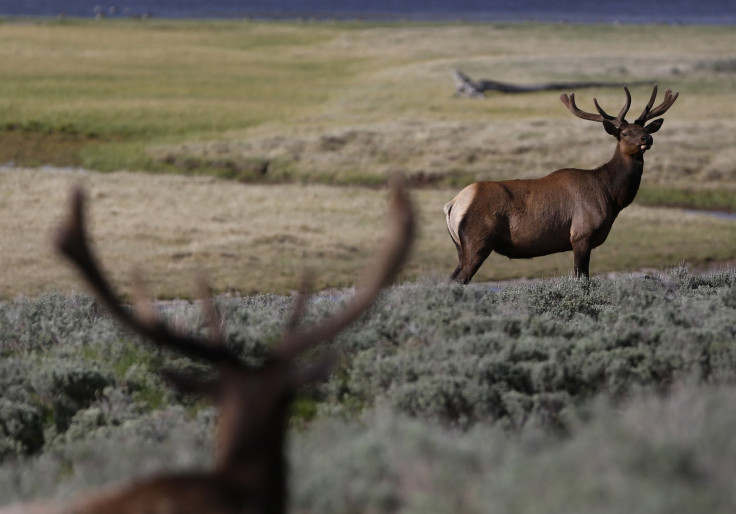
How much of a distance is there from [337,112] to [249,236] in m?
17.0

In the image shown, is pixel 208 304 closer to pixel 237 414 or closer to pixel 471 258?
pixel 237 414

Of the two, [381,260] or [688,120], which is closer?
[381,260]

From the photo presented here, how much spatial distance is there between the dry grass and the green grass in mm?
2979

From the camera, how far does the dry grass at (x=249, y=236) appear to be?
1870cm

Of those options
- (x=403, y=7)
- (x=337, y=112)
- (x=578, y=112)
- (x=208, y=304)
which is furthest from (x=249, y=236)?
(x=403, y=7)

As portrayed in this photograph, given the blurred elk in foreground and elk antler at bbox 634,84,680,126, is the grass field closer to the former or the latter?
elk antler at bbox 634,84,680,126

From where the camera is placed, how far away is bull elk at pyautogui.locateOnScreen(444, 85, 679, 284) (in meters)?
11.5

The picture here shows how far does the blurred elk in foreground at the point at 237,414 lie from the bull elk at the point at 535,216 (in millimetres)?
7575

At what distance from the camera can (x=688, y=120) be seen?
34.1 metres

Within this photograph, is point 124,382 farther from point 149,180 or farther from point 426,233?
point 149,180

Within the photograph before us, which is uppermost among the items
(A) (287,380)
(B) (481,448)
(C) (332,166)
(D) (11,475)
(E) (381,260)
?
(E) (381,260)

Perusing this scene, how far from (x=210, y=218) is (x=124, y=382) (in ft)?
50.3

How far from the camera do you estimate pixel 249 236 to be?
21453 mm

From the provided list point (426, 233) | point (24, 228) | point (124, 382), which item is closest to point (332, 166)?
point (426, 233)
